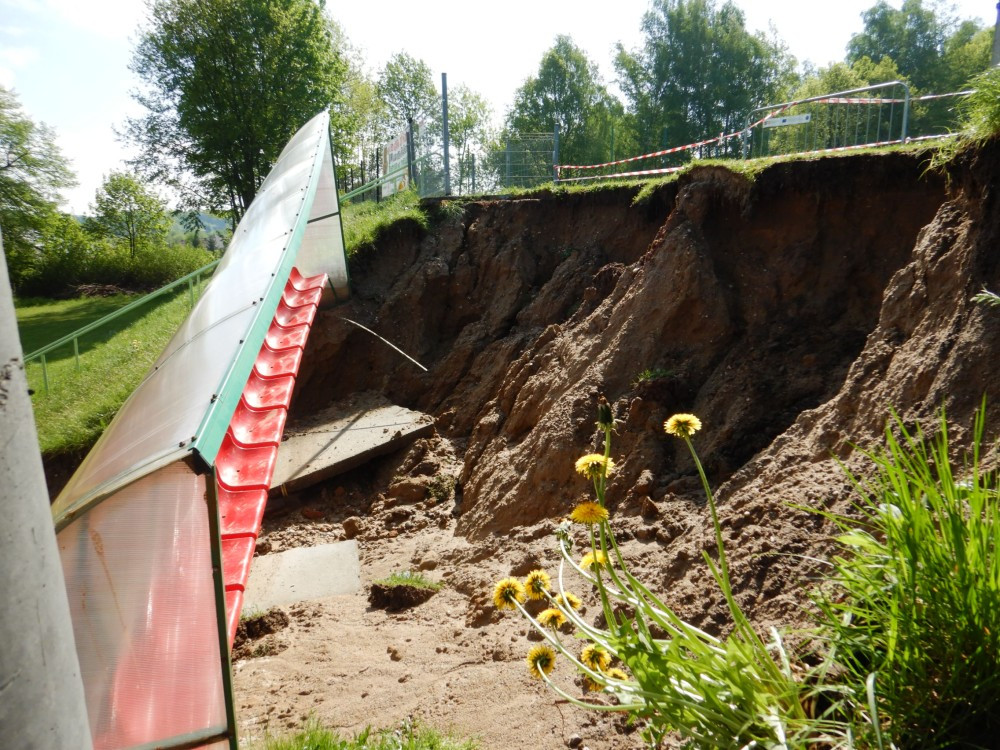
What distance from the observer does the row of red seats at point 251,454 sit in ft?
12.7

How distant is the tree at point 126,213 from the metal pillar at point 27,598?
39.4 metres

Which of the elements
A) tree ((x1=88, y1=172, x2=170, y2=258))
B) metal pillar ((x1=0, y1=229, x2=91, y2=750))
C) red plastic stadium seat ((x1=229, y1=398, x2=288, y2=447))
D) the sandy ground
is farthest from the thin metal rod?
tree ((x1=88, y1=172, x2=170, y2=258))

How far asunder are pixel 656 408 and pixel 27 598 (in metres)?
5.51

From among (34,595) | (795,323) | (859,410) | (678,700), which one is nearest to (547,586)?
(678,700)

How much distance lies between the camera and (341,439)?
9.93 metres

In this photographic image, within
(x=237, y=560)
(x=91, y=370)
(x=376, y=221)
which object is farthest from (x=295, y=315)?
(x=91, y=370)

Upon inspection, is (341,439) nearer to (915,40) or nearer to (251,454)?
(251,454)

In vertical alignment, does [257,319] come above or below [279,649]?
above

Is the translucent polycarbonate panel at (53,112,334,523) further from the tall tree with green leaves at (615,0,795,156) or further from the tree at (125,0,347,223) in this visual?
the tall tree with green leaves at (615,0,795,156)

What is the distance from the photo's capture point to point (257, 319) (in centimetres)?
434

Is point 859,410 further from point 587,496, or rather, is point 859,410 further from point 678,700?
point 678,700

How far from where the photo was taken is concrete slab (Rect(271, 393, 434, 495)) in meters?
9.12

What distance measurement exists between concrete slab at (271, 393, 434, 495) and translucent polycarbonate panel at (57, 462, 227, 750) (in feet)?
20.1

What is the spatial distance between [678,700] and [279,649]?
4.38 m
